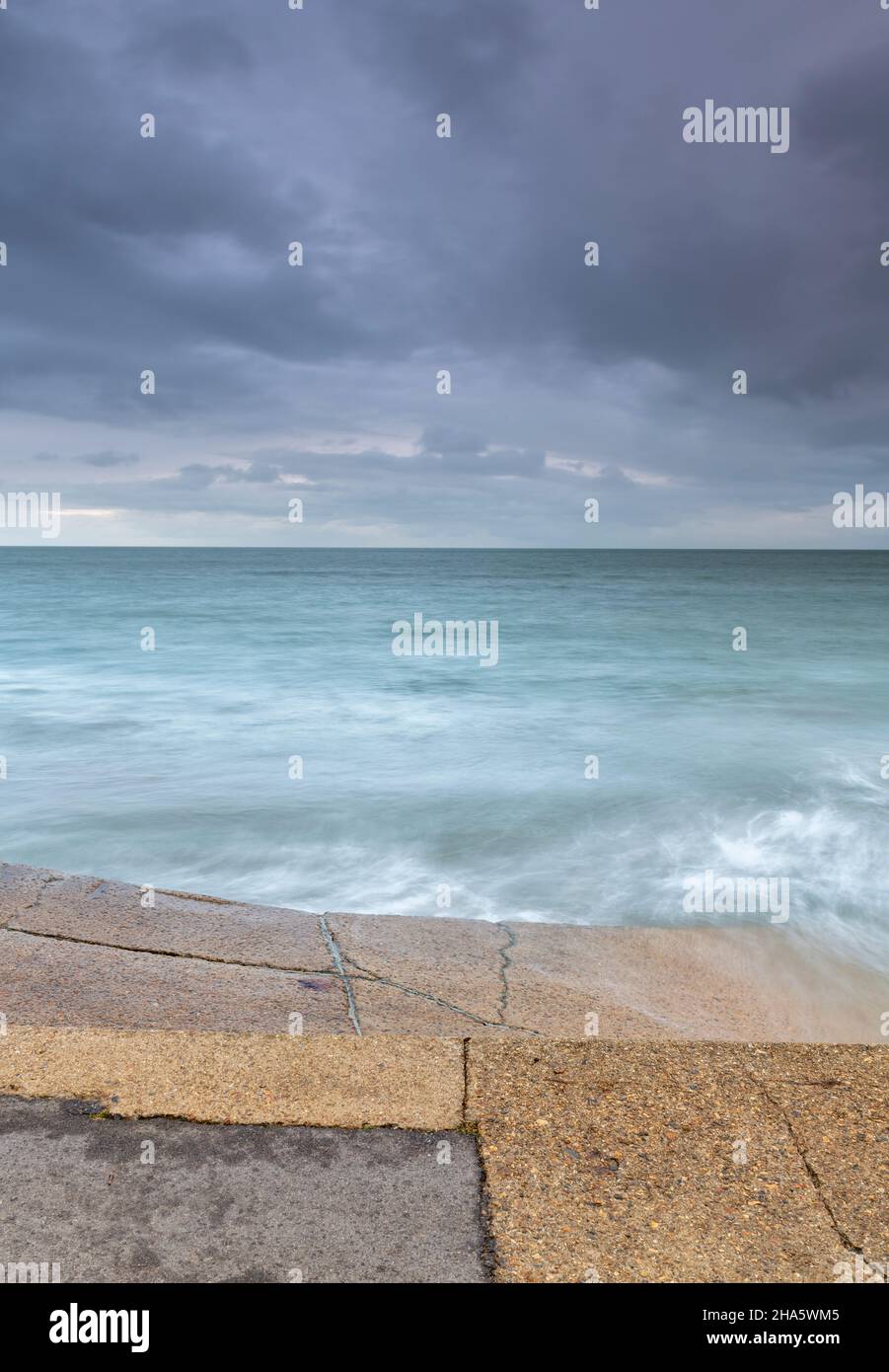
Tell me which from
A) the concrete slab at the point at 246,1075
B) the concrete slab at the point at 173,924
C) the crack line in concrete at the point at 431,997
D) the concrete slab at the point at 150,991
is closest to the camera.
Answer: the concrete slab at the point at 246,1075

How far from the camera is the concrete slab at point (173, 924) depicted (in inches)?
165

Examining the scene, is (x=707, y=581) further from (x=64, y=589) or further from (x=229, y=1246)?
(x=229, y=1246)

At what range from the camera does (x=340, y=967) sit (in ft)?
13.6

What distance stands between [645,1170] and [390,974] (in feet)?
6.53

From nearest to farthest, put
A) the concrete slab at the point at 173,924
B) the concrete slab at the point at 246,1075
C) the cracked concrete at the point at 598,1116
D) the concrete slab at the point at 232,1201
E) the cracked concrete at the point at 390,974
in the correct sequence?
the concrete slab at the point at 232,1201 < the cracked concrete at the point at 598,1116 < the concrete slab at the point at 246,1075 < the cracked concrete at the point at 390,974 < the concrete slab at the point at 173,924

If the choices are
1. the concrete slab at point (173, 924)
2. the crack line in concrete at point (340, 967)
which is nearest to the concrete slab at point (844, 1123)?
the crack line in concrete at point (340, 967)

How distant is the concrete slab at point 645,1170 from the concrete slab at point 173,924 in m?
1.59

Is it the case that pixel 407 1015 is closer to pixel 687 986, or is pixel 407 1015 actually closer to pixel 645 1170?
pixel 645 1170

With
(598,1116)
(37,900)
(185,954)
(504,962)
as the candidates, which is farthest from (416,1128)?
(37,900)

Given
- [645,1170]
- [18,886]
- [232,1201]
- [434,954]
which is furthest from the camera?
[18,886]

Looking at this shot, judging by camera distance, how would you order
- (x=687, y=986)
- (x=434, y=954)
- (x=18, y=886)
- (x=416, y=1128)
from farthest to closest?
1. (x=687, y=986)
2. (x=18, y=886)
3. (x=434, y=954)
4. (x=416, y=1128)

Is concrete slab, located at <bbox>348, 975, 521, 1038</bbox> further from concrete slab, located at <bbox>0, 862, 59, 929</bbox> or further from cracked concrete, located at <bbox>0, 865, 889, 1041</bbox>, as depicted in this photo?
concrete slab, located at <bbox>0, 862, 59, 929</bbox>

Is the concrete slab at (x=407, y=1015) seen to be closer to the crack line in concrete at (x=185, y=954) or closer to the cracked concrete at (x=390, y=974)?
the cracked concrete at (x=390, y=974)
